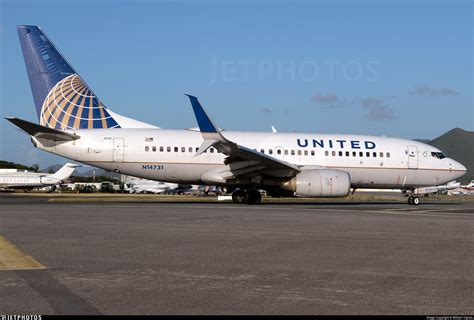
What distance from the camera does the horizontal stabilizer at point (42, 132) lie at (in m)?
25.1

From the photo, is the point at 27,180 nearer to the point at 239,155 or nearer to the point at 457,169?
the point at 239,155

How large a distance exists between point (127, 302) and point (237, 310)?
3.71ft

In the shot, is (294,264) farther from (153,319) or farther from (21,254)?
(21,254)

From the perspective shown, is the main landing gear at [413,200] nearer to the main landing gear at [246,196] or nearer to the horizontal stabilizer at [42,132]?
the main landing gear at [246,196]

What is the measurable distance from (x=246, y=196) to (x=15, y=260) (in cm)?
1992

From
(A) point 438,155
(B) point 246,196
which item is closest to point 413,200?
(A) point 438,155

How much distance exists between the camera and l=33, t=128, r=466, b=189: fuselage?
1072 inches

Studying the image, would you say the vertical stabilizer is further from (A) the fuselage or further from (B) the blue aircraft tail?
(A) the fuselage

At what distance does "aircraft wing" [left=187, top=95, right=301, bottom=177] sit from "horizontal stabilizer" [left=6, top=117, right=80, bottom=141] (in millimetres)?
6428

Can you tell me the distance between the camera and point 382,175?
29.9 metres

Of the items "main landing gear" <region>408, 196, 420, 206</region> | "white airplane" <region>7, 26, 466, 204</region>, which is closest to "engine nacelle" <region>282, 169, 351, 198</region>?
"white airplane" <region>7, 26, 466, 204</region>

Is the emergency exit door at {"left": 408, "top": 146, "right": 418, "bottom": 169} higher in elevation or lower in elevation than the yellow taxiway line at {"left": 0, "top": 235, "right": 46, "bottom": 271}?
higher

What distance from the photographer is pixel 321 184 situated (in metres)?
25.4

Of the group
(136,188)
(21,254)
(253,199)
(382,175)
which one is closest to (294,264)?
(21,254)
